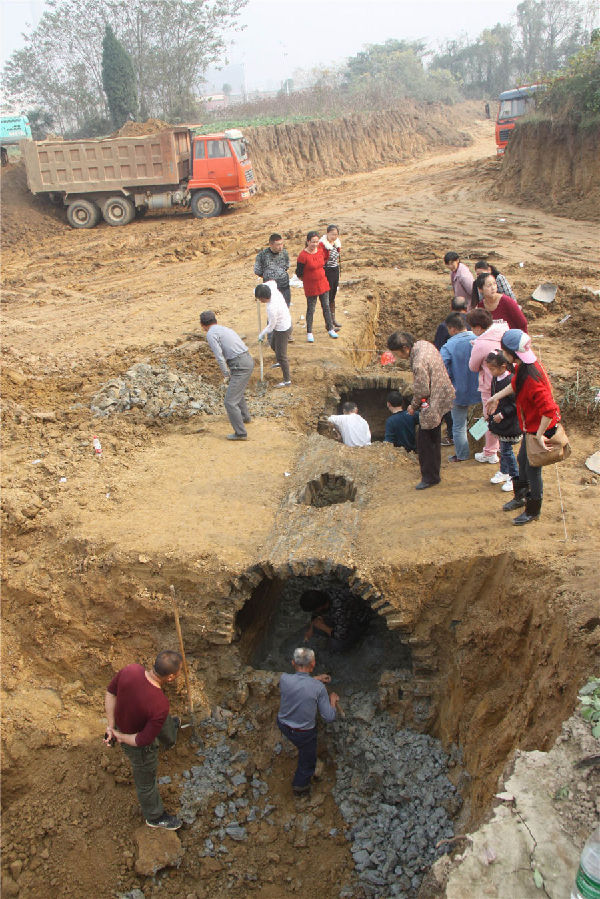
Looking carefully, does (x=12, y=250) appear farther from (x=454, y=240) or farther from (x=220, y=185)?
(x=454, y=240)

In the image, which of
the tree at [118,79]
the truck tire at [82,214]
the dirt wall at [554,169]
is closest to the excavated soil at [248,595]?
the dirt wall at [554,169]

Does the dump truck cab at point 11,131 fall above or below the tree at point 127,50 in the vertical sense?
below

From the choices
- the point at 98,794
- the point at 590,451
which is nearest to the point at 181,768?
the point at 98,794

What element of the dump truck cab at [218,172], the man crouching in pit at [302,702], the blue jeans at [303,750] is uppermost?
the dump truck cab at [218,172]

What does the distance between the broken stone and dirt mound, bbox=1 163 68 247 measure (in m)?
16.8

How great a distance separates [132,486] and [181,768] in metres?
2.99

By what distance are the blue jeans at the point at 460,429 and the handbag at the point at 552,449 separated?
5.77 ft

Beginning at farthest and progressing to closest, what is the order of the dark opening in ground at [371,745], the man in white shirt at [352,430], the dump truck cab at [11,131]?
the dump truck cab at [11,131] → the man in white shirt at [352,430] → the dark opening in ground at [371,745]

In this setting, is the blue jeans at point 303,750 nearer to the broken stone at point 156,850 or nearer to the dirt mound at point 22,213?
the broken stone at point 156,850

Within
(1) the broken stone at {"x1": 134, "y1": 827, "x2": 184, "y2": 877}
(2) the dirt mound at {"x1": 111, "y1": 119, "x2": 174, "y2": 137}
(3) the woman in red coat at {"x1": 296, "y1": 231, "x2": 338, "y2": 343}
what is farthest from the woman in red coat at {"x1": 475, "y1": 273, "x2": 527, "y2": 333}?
(2) the dirt mound at {"x1": 111, "y1": 119, "x2": 174, "y2": 137}

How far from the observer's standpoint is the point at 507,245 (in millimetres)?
14242

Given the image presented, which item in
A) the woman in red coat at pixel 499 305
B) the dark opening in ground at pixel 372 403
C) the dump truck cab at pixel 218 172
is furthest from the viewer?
the dump truck cab at pixel 218 172

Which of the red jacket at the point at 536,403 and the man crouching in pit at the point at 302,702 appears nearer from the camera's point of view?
the red jacket at the point at 536,403

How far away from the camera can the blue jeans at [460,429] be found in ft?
22.1
